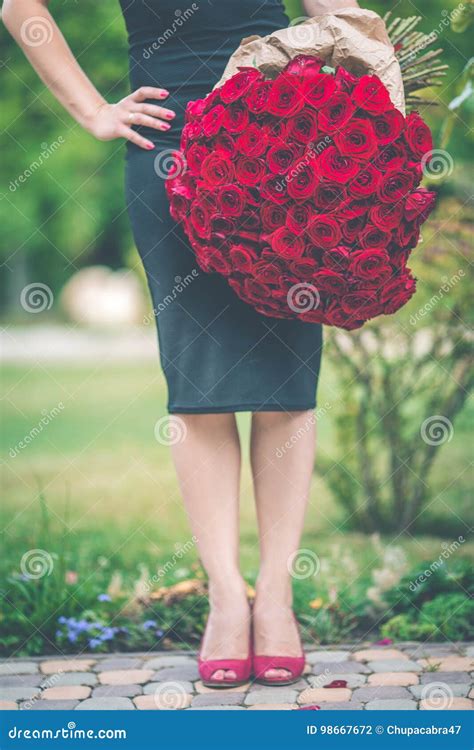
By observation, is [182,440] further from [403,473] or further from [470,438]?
[470,438]

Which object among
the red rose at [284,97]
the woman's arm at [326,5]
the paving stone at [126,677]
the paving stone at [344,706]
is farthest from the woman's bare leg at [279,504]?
the woman's arm at [326,5]

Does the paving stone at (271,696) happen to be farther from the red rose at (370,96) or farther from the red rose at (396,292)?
the red rose at (370,96)

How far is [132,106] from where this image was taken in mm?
2322

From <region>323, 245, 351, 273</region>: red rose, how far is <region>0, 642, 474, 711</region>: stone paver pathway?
3.18 feet

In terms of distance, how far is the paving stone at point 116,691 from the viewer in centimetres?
239

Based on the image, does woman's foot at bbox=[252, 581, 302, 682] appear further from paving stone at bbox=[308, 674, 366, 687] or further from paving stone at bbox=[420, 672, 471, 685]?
paving stone at bbox=[420, 672, 471, 685]

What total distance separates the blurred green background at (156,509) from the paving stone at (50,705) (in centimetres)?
42

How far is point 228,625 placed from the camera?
7.97 feet

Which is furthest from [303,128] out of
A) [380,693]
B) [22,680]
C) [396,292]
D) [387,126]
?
[22,680]

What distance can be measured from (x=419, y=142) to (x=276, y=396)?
69cm

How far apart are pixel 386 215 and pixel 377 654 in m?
1.24

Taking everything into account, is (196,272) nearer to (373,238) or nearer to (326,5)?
(373,238)
